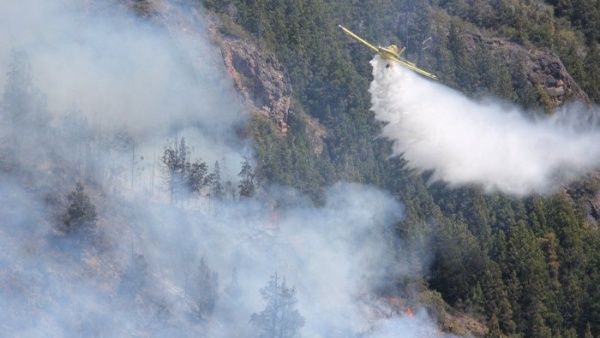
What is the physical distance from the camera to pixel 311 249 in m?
98.8

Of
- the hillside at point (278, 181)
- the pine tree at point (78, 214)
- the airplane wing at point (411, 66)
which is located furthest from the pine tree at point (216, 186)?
the airplane wing at point (411, 66)

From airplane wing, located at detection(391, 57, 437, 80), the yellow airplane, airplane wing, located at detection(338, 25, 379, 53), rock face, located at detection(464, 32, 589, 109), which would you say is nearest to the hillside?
rock face, located at detection(464, 32, 589, 109)

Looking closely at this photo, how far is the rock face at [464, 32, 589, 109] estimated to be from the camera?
123 meters

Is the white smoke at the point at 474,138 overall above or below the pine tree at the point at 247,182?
above

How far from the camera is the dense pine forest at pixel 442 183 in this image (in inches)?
3979

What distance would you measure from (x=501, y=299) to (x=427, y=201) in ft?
30.4

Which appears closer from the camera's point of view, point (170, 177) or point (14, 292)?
point (14, 292)

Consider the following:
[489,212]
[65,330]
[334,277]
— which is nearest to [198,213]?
[334,277]

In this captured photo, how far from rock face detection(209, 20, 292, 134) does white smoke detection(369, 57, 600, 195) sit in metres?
8.62

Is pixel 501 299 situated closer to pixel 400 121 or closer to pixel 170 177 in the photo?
pixel 400 121

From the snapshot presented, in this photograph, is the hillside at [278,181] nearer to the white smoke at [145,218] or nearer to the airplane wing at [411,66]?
the white smoke at [145,218]

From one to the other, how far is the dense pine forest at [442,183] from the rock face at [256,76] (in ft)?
3.69

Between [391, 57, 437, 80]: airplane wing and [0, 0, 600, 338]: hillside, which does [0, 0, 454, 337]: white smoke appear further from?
[391, 57, 437, 80]: airplane wing

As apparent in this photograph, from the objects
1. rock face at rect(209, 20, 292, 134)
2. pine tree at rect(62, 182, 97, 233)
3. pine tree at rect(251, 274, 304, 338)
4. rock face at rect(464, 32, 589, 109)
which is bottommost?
pine tree at rect(251, 274, 304, 338)
